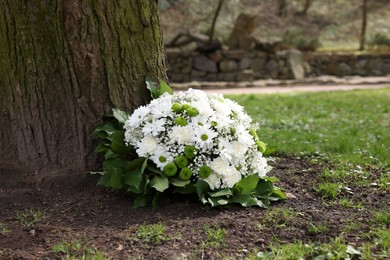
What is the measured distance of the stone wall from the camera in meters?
16.6

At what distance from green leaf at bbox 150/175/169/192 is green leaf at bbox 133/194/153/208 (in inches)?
6.2

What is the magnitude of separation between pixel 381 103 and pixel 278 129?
135 inches

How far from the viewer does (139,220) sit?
374cm

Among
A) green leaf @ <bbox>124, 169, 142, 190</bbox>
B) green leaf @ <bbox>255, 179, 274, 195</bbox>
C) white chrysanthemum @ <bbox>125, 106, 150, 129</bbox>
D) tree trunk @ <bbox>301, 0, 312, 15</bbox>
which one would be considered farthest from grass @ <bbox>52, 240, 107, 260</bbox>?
tree trunk @ <bbox>301, 0, 312, 15</bbox>

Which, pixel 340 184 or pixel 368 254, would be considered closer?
pixel 368 254

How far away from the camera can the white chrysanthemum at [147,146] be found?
12.8 ft

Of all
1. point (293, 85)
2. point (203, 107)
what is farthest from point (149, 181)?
point (293, 85)

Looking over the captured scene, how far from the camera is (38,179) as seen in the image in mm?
4402

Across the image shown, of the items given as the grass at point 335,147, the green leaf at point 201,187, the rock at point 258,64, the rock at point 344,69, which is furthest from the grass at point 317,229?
the rock at point 344,69

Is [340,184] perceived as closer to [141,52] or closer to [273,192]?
[273,192]

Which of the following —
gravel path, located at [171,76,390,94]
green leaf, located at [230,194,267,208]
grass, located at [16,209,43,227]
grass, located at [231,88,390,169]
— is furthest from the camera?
gravel path, located at [171,76,390,94]

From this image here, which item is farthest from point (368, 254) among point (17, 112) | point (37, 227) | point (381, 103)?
point (381, 103)

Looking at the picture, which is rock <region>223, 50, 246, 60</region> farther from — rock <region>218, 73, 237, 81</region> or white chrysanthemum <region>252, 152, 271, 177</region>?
white chrysanthemum <region>252, 152, 271, 177</region>

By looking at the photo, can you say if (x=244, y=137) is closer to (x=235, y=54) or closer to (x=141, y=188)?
(x=141, y=188)
